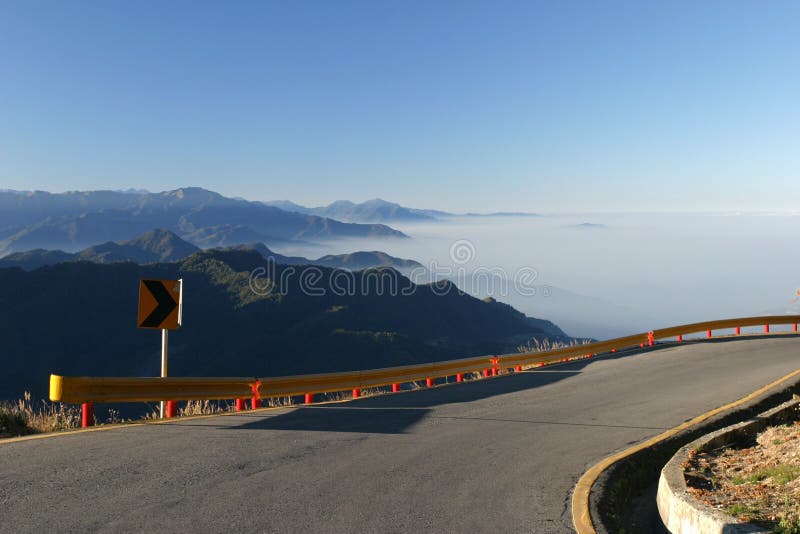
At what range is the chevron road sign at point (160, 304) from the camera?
1042cm

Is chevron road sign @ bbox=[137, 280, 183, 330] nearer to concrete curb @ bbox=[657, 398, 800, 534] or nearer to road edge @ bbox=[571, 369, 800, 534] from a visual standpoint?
road edge @ bbox=[571, 369, 800, 534]

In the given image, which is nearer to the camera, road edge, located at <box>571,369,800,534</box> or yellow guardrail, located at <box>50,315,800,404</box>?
road edge, located at <box>571,369,800,534</box>

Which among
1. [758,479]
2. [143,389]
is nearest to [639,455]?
[758,479]

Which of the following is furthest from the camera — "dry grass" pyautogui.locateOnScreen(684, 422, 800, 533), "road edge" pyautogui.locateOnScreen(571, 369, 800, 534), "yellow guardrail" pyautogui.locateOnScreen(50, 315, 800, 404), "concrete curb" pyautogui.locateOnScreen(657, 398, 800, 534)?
"yellow guardrail" pyautogui.locateOnScreen(50, 315, 800, 404)

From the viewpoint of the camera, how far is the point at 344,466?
7.25m

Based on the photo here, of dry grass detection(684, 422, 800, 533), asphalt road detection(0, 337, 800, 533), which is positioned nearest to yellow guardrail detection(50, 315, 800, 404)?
asphalt road detection(0, 337, 800, 533)

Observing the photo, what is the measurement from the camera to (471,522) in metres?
5.78

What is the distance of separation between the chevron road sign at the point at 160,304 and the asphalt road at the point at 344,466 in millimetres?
2025

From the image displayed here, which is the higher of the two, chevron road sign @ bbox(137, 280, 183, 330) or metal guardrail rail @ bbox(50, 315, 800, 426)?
chevron road sign @ bbox(137, 280, 183, 330)

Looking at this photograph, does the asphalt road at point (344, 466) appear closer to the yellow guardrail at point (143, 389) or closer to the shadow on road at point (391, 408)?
the shadow on road at point (391, 408)

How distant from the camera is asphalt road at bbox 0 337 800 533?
5.67m

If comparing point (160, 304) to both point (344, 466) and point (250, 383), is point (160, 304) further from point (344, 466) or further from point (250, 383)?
point (344, 466)

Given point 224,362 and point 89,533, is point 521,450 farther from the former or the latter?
point 224,362

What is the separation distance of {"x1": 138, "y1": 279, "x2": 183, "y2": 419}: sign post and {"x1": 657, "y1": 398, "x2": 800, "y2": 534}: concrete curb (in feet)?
25.7
